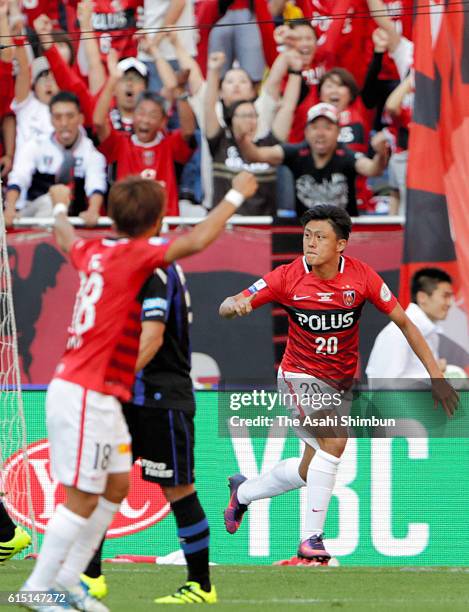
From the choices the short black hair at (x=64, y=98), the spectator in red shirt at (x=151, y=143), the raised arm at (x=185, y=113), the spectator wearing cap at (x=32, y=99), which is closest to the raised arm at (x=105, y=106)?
the spectator in red shirt at (x=151, y=143)

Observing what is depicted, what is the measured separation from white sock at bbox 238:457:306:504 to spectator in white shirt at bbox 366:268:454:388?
4.74ft

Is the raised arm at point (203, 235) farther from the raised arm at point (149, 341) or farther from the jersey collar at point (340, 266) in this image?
the jersey collar at point (340, 266)

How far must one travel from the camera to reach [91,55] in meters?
12.3

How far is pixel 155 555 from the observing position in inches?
327

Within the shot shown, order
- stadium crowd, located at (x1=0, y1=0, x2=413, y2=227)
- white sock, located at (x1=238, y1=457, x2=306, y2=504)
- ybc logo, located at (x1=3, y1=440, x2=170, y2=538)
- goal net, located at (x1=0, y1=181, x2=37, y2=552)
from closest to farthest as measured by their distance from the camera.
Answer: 1. white sock, located at (x1=238, y1=457, x2=306, y2=504)
2. goal net, located at (x1=0, y1=181, x2=37, y2=552)
3. ybc logo, located at (x1=3, y1=440, x2=170, y2=538)
4. stadium crowd, located at (x1=0, y1=0, x2=413, y2=227)

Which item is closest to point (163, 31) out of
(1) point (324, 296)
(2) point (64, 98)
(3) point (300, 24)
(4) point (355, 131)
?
(2) point (64, 98)

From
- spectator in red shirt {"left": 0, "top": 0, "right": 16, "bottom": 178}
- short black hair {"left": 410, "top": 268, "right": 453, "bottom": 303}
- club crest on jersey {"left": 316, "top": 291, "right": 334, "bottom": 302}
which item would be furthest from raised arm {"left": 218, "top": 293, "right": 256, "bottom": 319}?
spectator in red shirt {"left": 0, "top": 0, "right": 16, "bottom": 178}

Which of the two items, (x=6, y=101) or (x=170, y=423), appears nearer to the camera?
(x=170, y=423)

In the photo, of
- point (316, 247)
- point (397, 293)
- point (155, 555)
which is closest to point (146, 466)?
point (316, 247)

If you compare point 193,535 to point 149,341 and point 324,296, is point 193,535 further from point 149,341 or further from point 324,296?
point 324,296

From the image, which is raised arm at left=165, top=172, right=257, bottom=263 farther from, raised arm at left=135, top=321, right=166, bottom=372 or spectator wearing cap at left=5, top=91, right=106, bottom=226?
spectator wearing cap at left=5, top=91, right=106, bottom=226

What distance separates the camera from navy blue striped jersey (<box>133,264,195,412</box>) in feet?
18.1

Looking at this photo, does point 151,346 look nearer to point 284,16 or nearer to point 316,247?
point 316,247

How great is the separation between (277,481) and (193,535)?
7.50ft
